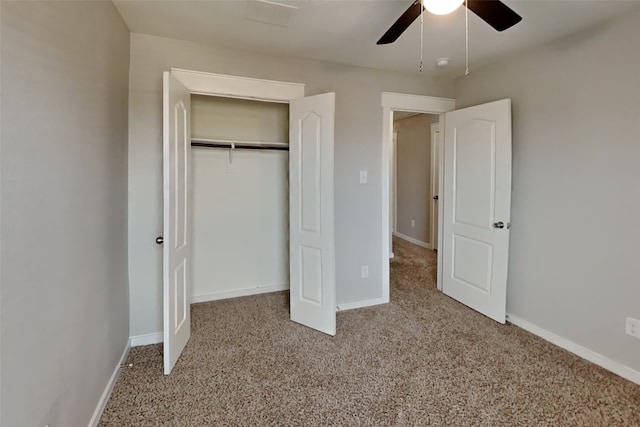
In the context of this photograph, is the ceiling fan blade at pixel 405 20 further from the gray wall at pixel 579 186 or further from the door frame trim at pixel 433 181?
the door frame trim at pixel 433 181

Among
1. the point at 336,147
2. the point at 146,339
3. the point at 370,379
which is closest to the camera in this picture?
the point at 370,379

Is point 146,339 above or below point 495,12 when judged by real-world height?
below

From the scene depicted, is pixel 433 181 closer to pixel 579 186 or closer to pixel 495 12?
pixel 579 186

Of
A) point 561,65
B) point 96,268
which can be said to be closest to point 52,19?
point 96,268

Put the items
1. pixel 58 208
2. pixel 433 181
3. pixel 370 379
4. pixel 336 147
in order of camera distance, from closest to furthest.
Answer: pixel 58 208
pixel 370 379
pixel 336 147
pixel 433 181

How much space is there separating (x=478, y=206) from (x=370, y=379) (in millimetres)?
1904

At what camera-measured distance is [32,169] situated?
1124 millimetres

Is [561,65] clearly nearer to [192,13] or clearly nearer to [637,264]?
[637,264]

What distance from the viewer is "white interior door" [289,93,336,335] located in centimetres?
255

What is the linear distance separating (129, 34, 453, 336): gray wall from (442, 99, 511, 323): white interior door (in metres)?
0.66

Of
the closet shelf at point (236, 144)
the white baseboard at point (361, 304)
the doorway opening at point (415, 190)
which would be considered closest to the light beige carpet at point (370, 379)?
the white baseboard at point (361, 304)

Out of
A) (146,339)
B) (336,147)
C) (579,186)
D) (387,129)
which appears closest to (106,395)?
(146,339)

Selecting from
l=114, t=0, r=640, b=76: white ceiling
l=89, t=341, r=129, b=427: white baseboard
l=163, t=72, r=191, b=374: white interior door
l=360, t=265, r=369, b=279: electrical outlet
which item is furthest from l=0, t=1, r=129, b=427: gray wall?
l=360, t=265, r=369, b=279: electrical outlet

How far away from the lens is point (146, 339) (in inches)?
98.6
